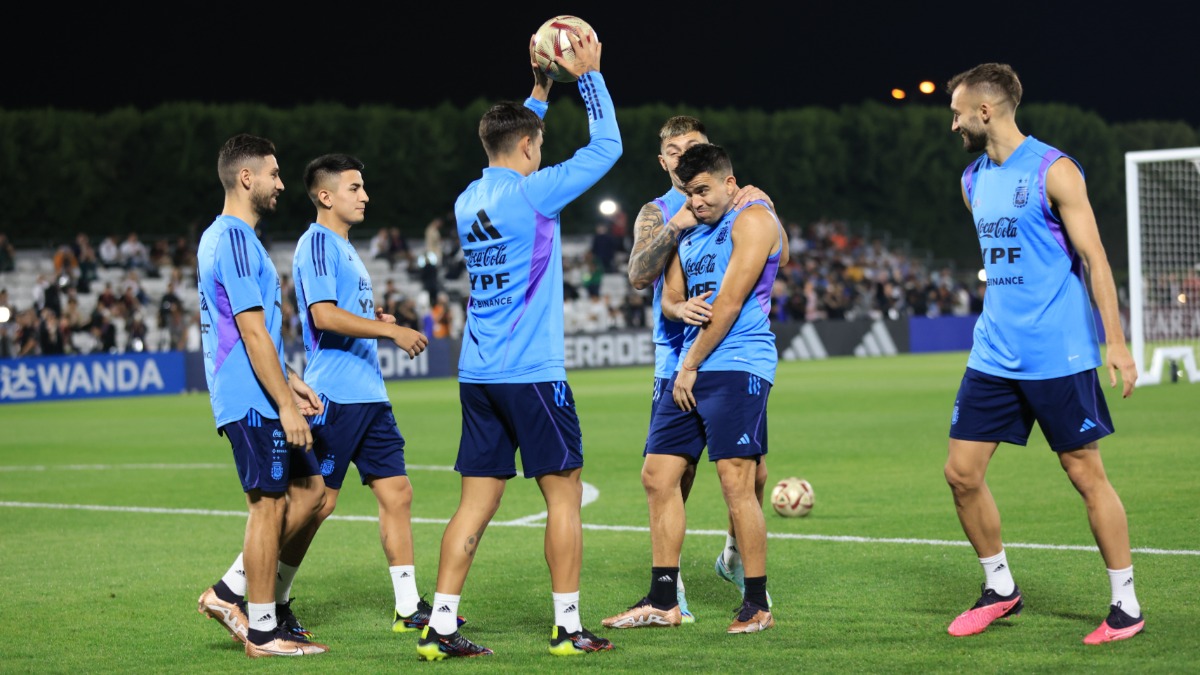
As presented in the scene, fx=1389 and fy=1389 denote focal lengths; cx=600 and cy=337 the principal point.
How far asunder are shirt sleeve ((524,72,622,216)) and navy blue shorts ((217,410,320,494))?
5.23ft

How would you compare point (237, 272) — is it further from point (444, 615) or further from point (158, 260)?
point (158, 260)

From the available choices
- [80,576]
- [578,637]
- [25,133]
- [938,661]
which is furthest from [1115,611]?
[25,133]

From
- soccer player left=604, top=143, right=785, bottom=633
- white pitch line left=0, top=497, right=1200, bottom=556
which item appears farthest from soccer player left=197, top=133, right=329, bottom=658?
white pitch line left=0, top=497, right=1200, bottom=556

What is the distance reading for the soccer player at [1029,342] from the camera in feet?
20.3

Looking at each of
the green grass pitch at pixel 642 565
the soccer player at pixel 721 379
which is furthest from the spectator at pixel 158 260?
the soccer player at pixel 721 379

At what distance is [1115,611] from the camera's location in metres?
6.12

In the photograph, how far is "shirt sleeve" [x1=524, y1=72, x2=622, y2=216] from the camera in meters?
6.19

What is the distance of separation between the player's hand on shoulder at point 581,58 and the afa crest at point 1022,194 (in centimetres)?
201

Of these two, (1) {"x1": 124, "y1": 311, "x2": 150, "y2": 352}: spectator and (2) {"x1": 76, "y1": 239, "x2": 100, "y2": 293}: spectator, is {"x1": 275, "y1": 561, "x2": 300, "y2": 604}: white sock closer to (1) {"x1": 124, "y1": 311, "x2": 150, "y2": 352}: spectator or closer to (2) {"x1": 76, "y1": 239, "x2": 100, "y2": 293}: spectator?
(1) {"x1": 124, "y1": 311, "x2": 150, "y2": 352}: spectator

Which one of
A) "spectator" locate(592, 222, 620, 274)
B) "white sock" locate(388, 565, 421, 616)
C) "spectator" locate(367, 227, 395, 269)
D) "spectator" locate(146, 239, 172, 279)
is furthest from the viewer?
"spectator" locate(592, 222, 620, 274)

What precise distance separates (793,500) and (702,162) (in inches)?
167

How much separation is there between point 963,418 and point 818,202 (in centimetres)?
5612

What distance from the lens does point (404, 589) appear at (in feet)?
23.1

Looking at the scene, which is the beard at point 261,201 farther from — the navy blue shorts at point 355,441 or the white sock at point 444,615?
the white sock at point 444,615
